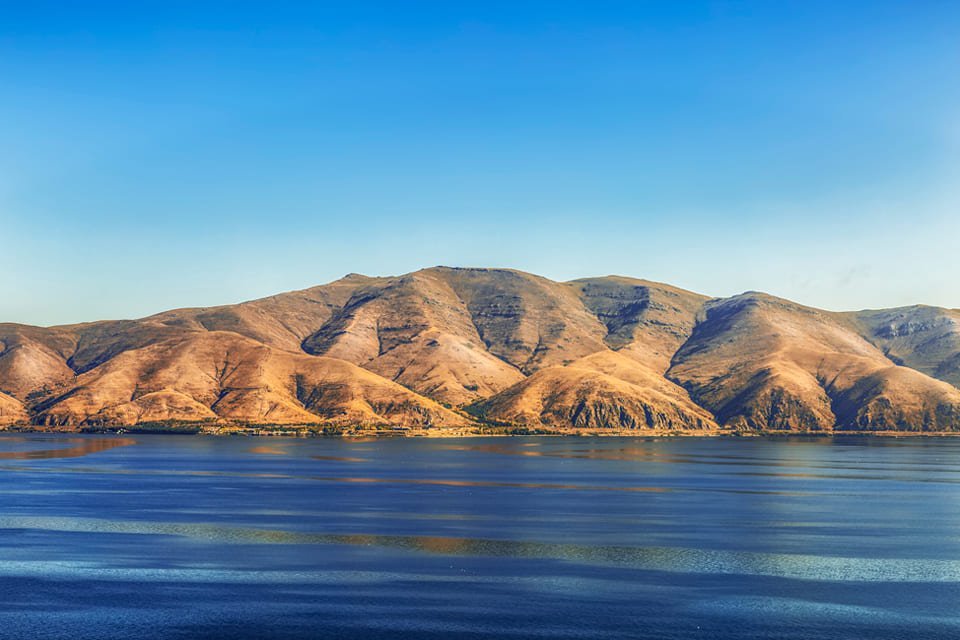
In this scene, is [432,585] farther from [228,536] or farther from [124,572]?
[228,536]

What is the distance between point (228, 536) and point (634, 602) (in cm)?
5959

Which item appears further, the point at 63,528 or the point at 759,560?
the point at 63,528

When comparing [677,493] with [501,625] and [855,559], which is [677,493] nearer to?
[855,559]

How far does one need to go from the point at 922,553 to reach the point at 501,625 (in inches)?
2500

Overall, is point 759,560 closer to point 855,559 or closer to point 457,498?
point 855,559

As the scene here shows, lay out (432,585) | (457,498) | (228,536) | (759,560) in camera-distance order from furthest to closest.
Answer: (457,498)
(228,536)
(759,560)
(432,585)

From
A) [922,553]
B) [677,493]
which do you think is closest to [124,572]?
[922,553]

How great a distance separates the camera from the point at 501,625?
8238 centimetres

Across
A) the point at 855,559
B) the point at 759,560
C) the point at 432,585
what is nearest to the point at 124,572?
the point at 432,585

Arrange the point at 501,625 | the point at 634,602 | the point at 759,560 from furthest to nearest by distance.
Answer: the point at 759,560 < the point at 634,602 < the point at 501,625

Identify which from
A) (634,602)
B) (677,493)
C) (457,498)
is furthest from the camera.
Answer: (677,493)

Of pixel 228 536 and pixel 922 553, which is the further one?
pixel 228 536

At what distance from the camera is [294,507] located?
16038 centimetres

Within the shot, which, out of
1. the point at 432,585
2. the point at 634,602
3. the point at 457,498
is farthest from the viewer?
the point at 457,498
